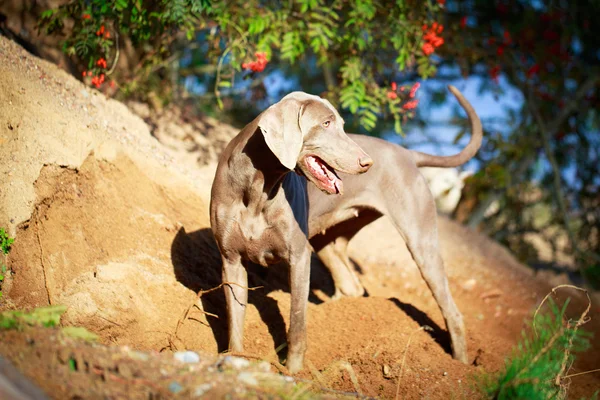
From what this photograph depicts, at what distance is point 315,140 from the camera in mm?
3398

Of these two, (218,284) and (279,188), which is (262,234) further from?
(218,284)

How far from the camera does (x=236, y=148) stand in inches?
141

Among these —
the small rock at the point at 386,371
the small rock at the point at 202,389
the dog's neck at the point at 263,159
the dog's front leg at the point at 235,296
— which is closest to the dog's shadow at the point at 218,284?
the dog's front leg at the point at 235,296

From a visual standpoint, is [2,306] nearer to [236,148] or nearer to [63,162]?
[63,162]

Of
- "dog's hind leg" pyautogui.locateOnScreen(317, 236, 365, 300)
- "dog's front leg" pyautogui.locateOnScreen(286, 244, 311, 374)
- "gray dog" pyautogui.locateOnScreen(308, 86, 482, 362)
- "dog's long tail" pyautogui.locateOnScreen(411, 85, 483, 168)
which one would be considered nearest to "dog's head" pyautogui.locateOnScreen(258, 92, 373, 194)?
"dog's front leg" pyautogui.locateOnScreen(286, 244, 311, 374)

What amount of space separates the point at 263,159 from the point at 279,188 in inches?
10.0

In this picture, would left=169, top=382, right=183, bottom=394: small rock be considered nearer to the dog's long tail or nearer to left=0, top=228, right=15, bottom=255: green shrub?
left=0, top=228, right=15, bottom=255: green shrub

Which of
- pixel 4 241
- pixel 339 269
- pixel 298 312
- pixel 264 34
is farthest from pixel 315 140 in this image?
pixel 264 34

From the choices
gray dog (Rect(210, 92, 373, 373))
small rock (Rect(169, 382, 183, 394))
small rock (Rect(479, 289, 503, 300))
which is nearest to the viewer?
small rock (Rect(169, 382, 183, 394))

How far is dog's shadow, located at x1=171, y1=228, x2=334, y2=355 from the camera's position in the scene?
420 cm

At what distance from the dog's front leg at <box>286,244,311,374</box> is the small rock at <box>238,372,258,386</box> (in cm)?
128

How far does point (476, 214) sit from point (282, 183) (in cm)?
631

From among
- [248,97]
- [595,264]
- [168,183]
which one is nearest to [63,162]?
[168,183]

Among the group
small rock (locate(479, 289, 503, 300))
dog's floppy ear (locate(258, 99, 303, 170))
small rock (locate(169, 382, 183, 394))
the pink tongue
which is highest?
dog's floppy ear (locate(258, 99, 303, 170))
